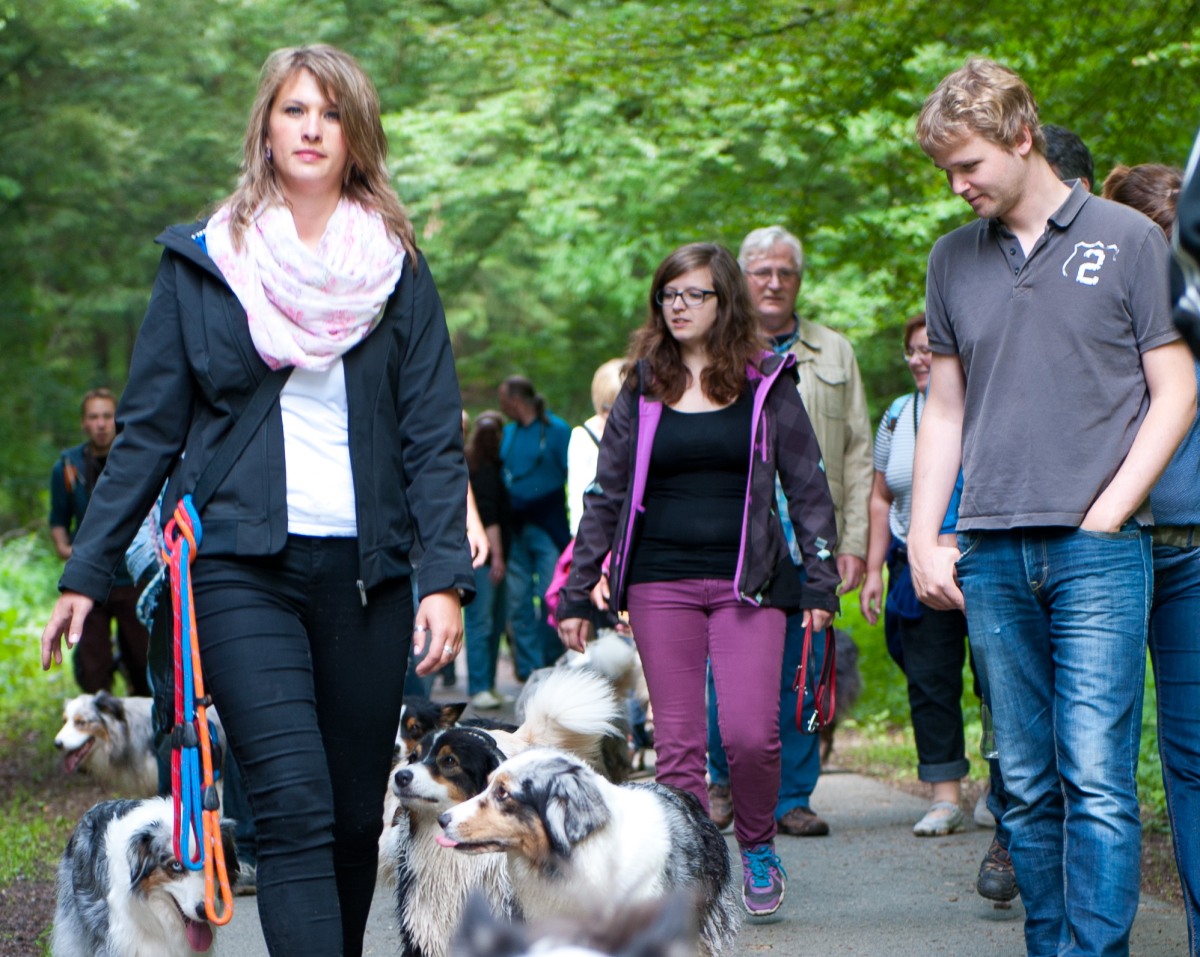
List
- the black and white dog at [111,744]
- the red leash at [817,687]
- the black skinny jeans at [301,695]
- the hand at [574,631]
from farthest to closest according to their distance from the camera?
the black and white dog at [111,744] → the red leash at [817,687] → the hand at [574,631] → the black skinny jeans at [301,695]

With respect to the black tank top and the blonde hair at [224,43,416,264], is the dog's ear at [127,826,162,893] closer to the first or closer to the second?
the black tank top

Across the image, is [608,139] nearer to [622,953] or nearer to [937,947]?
[937,947]

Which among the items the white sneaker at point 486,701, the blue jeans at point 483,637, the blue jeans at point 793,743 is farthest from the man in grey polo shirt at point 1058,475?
the blue jeans at point 483,637

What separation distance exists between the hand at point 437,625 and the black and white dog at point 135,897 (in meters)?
1.59

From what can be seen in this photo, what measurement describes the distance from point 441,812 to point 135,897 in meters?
0.97

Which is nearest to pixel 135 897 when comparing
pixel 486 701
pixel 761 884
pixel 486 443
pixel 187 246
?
pixel 761 884

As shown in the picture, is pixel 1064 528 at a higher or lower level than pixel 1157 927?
higher

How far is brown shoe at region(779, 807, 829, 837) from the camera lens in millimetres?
7004

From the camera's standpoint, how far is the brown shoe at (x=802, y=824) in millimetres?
7004

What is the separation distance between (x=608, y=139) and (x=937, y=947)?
41.8ft

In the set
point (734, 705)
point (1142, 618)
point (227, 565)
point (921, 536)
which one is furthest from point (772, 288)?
point (227, 565)

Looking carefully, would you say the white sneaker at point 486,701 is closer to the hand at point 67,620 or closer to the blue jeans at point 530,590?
the blue jeans at point 530,590

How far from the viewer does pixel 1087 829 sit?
375 cm

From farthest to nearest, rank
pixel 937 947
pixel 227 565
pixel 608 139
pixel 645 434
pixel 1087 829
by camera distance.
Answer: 1. pixel 608 139
2. pixel 645 434
3. pixel 937 947
4. pixel 1087 829
5. pixel 227 565
